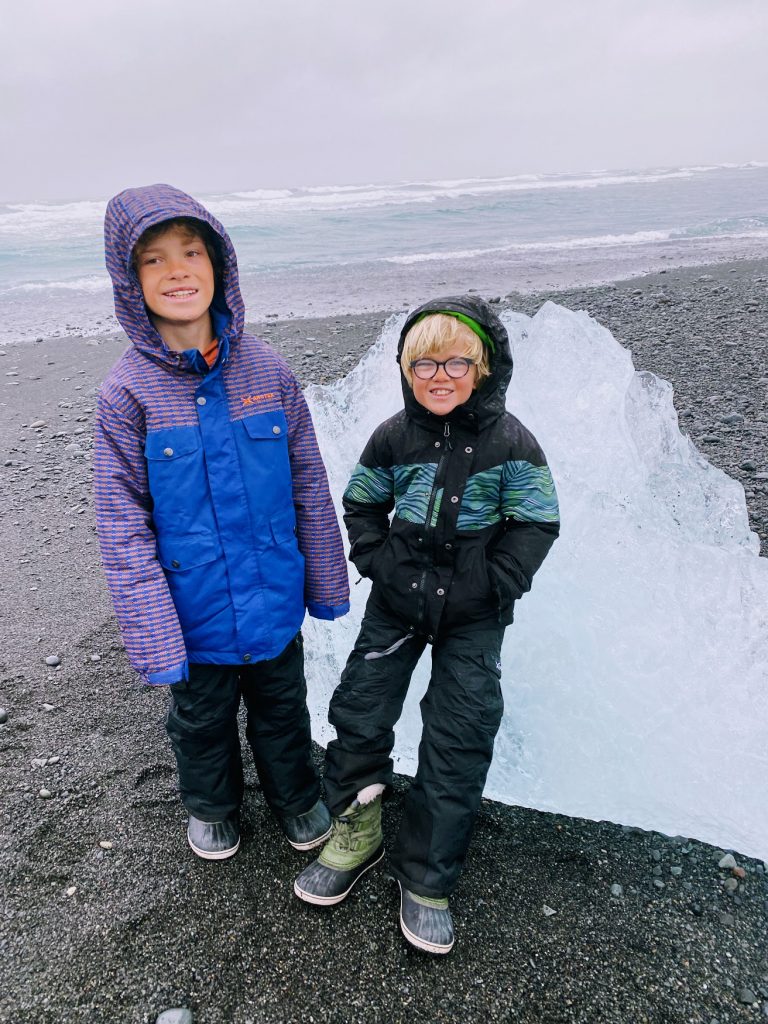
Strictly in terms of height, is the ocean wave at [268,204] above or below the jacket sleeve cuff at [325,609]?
above

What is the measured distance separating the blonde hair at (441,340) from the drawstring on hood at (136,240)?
584 millimetres

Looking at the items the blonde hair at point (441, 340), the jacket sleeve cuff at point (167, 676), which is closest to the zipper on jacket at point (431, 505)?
the blonde hair at point (441, 340)

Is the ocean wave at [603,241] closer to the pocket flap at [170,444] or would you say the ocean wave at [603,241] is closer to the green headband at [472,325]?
the green headband at [472,325]

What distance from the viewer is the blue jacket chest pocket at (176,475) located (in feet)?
7.06

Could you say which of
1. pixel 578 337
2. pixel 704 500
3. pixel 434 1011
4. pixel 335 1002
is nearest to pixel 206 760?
pixel 335 1002

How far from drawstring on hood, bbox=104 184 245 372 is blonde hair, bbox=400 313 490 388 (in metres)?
0.58

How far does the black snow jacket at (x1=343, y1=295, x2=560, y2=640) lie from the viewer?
7.50 ft

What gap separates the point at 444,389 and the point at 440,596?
668 mm

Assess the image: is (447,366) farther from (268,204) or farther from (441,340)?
(268,204)

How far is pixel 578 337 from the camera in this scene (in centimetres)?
371

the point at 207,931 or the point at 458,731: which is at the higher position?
the point at 458,731

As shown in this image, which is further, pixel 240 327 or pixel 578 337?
pixel 578 337

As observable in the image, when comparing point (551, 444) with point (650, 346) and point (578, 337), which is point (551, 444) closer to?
point (578, 337)

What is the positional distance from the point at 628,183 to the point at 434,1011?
6005 centimetres
